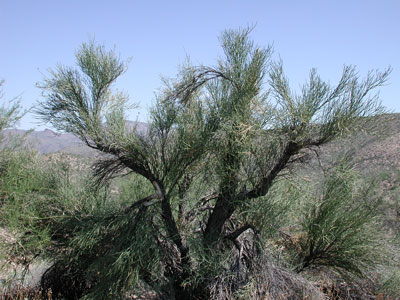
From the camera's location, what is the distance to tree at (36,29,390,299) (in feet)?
→ 24.1

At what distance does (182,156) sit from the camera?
7789 millimetres

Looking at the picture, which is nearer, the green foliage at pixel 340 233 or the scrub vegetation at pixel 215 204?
the scrub vegetation at pixel 215 204

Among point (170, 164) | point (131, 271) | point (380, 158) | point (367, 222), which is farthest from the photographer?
point (380, 158)

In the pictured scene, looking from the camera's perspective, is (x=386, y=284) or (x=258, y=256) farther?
(x=386, y=284)

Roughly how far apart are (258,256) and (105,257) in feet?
9.64

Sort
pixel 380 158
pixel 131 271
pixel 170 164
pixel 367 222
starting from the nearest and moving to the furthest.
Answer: pixel 131 271 → pixel 170 164 → pixel 367 222 → pixel 380 158

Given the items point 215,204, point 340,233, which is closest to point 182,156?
point 215,204

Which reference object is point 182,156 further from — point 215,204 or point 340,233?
point 340,233

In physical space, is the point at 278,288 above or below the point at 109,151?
below

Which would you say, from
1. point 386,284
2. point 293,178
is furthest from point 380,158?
point 293,178

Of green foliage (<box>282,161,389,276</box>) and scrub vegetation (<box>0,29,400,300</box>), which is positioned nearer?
scrub vegetation (<box>0,29,400,300</box>)

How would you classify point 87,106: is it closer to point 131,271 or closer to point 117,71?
point 117,71

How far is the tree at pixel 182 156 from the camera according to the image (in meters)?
7.35

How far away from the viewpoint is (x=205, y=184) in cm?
829
